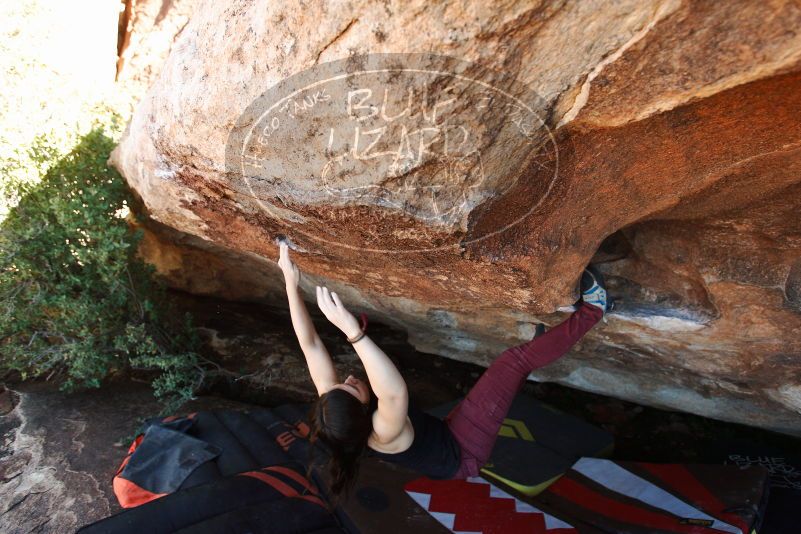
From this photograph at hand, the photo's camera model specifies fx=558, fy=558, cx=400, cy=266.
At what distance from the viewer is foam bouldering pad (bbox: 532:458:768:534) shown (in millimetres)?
2229

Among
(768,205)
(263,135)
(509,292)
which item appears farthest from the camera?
(509,292)

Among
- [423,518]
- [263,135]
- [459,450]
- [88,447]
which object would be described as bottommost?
[88,447]

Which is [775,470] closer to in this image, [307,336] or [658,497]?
[658,497]

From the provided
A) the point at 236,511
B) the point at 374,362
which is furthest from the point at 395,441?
the point at 236,511

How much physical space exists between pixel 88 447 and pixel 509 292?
2481 mm

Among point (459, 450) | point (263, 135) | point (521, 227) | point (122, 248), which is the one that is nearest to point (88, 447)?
point (122, 248)

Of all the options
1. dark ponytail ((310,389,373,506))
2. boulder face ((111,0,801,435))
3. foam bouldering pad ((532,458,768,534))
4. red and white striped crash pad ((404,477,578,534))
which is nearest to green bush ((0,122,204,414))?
boulder face ((111,0,801,435))

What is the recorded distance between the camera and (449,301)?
223cm

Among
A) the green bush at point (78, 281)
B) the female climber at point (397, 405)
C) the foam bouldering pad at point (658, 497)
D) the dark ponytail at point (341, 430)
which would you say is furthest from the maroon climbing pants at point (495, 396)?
the green bush at point (78, 281)

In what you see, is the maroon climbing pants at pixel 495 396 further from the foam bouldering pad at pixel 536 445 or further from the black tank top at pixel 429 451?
the foam bouldering pad at pixel 536 445

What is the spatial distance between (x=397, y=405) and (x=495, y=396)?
0.52 meters

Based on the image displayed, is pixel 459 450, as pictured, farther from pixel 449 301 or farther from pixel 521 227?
pixel 521 227

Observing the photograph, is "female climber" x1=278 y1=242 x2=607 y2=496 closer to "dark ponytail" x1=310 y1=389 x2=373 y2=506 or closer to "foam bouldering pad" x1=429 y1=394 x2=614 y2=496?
"dark ponytail" x1=310 y1=389 x2=373 y2=506

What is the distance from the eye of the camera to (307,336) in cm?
198
